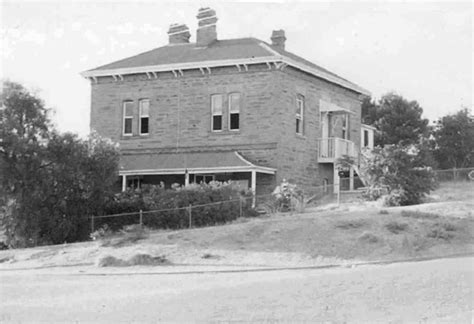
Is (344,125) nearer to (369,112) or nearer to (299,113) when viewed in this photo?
(299,113)

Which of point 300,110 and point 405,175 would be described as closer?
point 405,175

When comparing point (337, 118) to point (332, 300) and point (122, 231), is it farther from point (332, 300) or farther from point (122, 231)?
point (332, 300)

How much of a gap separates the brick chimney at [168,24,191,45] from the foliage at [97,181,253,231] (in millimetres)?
13189

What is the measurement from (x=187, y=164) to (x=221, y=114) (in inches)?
104

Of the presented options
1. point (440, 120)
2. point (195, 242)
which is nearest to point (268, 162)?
point (195, 242)

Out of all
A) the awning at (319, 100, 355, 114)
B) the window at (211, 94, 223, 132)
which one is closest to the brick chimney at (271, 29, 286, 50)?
the awning at (319, 100, 355, 114)

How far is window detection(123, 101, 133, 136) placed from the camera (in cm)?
3509

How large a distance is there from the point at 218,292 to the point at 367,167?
11.8 m

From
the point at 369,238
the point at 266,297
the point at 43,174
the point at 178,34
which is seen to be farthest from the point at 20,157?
the point at 178,34

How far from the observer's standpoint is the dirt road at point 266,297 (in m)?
12.1

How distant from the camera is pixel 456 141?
51625 millimetres

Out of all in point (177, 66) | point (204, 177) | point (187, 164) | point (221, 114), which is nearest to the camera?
point (187, 164)

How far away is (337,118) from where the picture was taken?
36812 millimetres

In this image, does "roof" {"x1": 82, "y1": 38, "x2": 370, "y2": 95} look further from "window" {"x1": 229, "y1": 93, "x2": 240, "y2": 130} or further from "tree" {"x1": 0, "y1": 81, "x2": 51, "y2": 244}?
"tree" {"x1": 0, "y1": 81, "x2": 51, "y2": 244}
